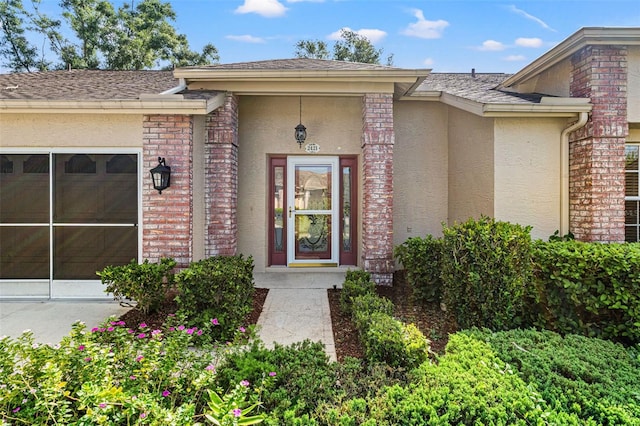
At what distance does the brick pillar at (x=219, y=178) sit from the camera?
243 inches

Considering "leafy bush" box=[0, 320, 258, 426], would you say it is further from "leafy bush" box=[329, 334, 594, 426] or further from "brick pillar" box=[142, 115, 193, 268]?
"brick pillar" box=[142, 115, 193, 268]

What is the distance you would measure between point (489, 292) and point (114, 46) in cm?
2177

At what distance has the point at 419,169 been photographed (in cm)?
762

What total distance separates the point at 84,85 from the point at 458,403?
8.46 m

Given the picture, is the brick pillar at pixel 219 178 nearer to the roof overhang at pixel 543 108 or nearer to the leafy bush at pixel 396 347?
the leafy bush at pixel 396 347

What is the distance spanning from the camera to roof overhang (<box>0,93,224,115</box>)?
530 cm

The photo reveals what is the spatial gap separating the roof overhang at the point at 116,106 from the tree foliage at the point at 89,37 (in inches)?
594

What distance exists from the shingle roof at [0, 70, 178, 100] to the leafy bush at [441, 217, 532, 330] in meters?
5.65

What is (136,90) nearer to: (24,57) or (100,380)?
(100,380)

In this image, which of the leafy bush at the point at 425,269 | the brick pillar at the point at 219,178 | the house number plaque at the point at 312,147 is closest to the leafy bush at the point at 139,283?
the brick pillar at the point at 219,178

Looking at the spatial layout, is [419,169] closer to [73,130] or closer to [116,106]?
[116,106]

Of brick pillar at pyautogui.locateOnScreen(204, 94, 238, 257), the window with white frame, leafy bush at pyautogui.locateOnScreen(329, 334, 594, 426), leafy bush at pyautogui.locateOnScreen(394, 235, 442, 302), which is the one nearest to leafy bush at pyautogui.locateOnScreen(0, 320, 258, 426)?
leafy bush at pyautogui.locateOnScreen(329, 334, 594, 426)

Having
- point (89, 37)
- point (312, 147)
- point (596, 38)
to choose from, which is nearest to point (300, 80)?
point (312, 147)

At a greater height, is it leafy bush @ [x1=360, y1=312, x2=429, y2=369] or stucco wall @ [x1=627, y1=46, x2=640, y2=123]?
stucco wall @ [x1=627, y1=46, x2=640, y2=123]
